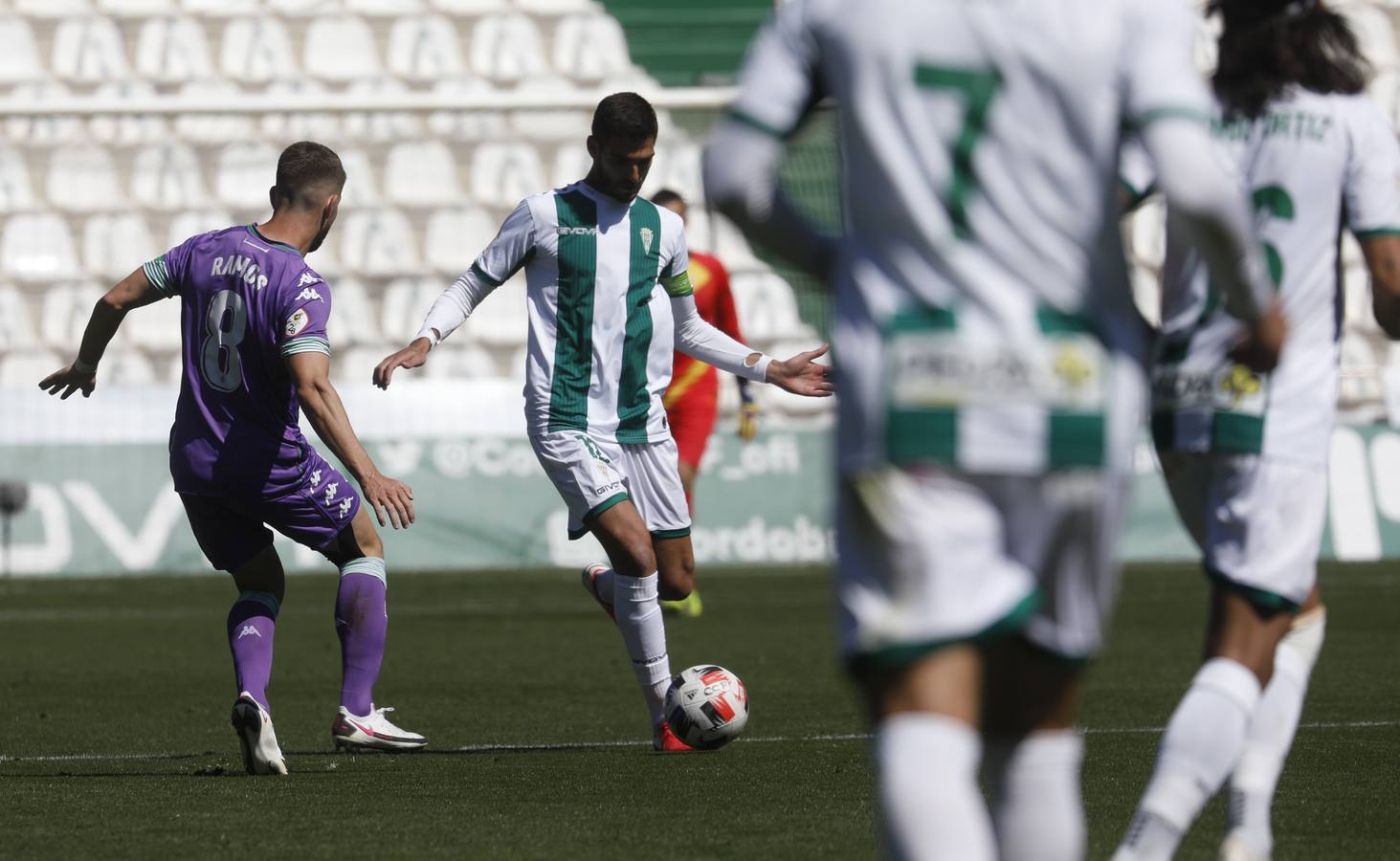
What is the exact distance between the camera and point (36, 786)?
6.11m

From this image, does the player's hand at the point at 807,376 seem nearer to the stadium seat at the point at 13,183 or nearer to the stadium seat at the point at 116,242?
the stadium seat at the point at 116,242

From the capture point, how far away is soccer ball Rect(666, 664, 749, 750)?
6.69 metres

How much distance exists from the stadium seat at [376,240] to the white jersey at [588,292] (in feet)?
42.8

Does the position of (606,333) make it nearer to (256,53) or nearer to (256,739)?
(256,739)

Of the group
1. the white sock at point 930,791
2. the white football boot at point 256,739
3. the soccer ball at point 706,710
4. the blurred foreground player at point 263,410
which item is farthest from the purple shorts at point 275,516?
the white sock at point 930,791

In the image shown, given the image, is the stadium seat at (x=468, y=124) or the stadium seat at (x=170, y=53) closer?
the stadium seat at (x=468, y=124)

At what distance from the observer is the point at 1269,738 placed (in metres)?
4.20

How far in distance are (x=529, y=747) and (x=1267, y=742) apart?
10.8 ft

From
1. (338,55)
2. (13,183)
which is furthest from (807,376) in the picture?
(338,55)

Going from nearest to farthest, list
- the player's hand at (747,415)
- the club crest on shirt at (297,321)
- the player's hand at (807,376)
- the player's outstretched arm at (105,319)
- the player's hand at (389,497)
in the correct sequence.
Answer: the player's hand at (807,376), the player's hand at (389,497), the club crest on shirt at (297,321), the player's outstretched arm at (105,319), the player's hand at (747,415)

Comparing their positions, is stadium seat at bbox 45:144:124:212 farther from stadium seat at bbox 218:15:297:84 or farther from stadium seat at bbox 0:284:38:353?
stadium seat at bbox 218:15:297:84

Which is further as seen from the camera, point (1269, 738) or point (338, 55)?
point (338, 55)

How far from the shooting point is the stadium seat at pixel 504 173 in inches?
781

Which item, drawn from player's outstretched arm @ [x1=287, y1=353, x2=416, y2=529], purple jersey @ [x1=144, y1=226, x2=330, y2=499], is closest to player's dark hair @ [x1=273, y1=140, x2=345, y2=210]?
purple jersey @ [x1=144, y1=226, x2=330, y2=499]
